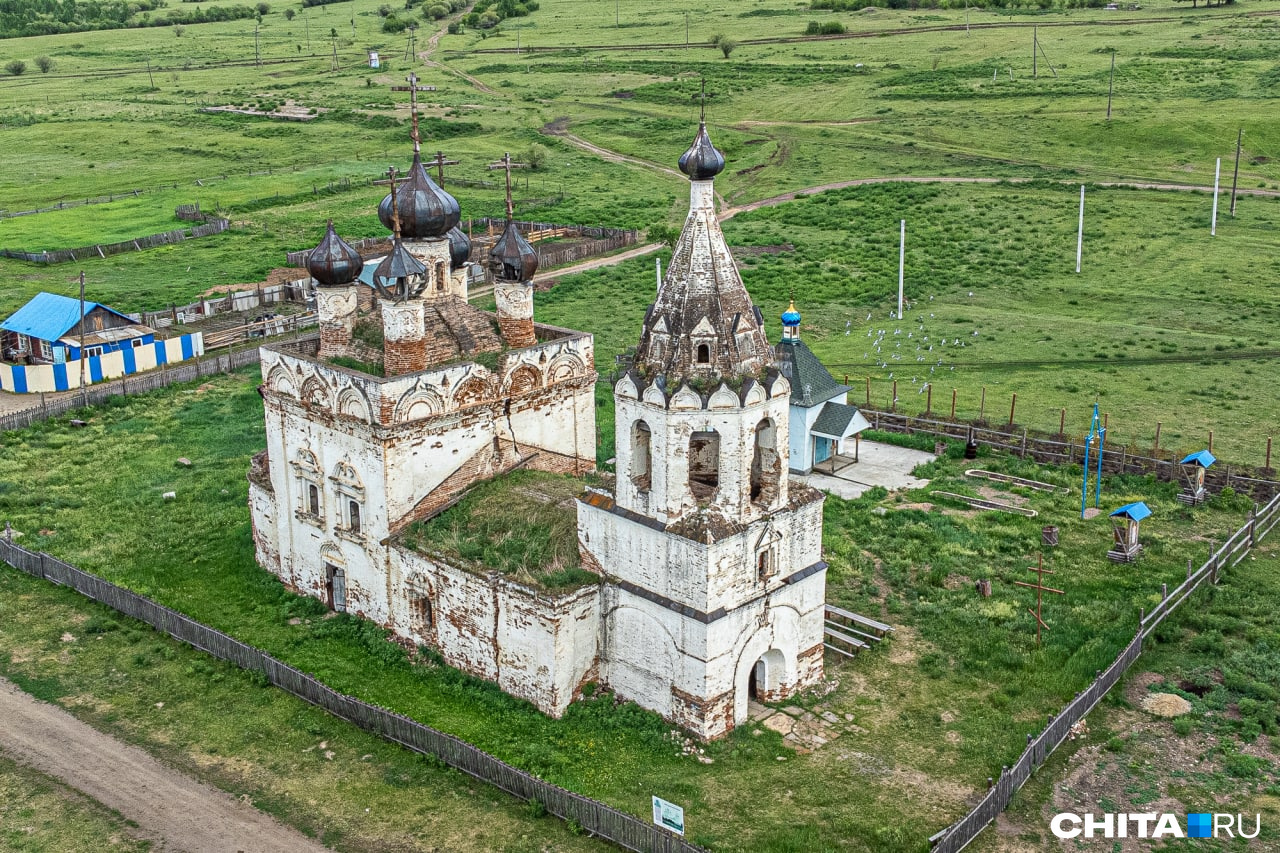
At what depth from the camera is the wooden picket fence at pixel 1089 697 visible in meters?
19.0

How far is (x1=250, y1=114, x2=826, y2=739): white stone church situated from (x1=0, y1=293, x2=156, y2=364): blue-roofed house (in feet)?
65.9

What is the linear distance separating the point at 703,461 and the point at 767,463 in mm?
1934

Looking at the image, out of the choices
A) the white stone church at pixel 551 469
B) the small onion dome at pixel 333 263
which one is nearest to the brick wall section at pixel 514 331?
the white stone church at pixel 551 469

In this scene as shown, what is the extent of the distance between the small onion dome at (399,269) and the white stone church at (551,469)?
0.16 ft

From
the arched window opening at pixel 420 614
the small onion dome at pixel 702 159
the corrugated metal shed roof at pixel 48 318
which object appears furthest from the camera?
the corrugated metal shed roof at pixel 48 318

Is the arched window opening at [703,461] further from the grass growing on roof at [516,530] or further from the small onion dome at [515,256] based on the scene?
the small onion dome at [515,256]

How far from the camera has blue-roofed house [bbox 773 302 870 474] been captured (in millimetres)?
34812

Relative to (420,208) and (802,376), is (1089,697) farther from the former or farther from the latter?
(420,208)

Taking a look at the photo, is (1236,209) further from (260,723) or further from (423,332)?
(260,723)

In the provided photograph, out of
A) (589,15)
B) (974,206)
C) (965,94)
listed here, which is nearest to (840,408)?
(974,206)

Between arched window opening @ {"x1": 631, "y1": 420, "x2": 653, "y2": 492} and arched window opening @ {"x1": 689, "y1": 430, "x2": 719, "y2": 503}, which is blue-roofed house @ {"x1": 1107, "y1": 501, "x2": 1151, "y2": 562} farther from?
arched window opening @ {"x1": 631, "y1": 420, "x2": 653, "y2": 492}

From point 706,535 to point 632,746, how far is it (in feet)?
13.0

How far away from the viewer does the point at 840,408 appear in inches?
1383

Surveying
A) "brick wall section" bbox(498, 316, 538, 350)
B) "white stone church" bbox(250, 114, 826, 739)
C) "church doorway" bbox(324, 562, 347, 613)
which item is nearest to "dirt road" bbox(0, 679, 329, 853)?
"white stone church" bbox(250, 114, 826, 739)
